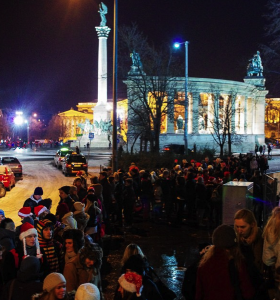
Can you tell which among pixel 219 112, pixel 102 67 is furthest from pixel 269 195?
pixel 102 67

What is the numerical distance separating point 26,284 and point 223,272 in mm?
2090

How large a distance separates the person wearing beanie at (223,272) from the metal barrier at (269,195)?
6171mm

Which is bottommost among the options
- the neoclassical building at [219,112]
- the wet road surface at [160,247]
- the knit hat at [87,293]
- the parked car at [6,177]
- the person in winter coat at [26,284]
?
the wet road surface at [160,247]

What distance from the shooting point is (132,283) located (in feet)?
14.1

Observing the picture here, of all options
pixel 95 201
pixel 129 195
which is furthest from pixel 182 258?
pixel 129 195

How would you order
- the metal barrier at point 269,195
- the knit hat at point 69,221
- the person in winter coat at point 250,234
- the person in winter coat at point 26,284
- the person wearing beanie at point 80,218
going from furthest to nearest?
1. the metal barrier at point 269,195
2. the person wearing beanie at point 80,218
3. the knit hat at point 69,221
4. the person in winter coat at point 250,234
5. the person in winter coat at point 26,284

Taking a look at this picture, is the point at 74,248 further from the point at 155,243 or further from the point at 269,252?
the point at 155,243

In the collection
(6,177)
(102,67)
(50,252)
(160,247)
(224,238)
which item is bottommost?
(160,247)

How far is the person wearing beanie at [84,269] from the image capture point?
5.25m

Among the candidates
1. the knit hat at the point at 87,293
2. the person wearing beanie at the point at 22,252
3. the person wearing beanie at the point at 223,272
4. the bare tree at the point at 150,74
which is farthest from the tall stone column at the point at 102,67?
the knit hat at the point at 87,293

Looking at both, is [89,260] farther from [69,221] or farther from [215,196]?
[215,196]

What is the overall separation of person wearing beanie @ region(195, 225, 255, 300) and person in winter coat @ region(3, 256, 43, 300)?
1713 millimetres

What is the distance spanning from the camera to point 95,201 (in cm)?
962

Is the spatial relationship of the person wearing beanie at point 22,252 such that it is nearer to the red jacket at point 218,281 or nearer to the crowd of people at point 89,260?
the crowd of people at point 89,260
